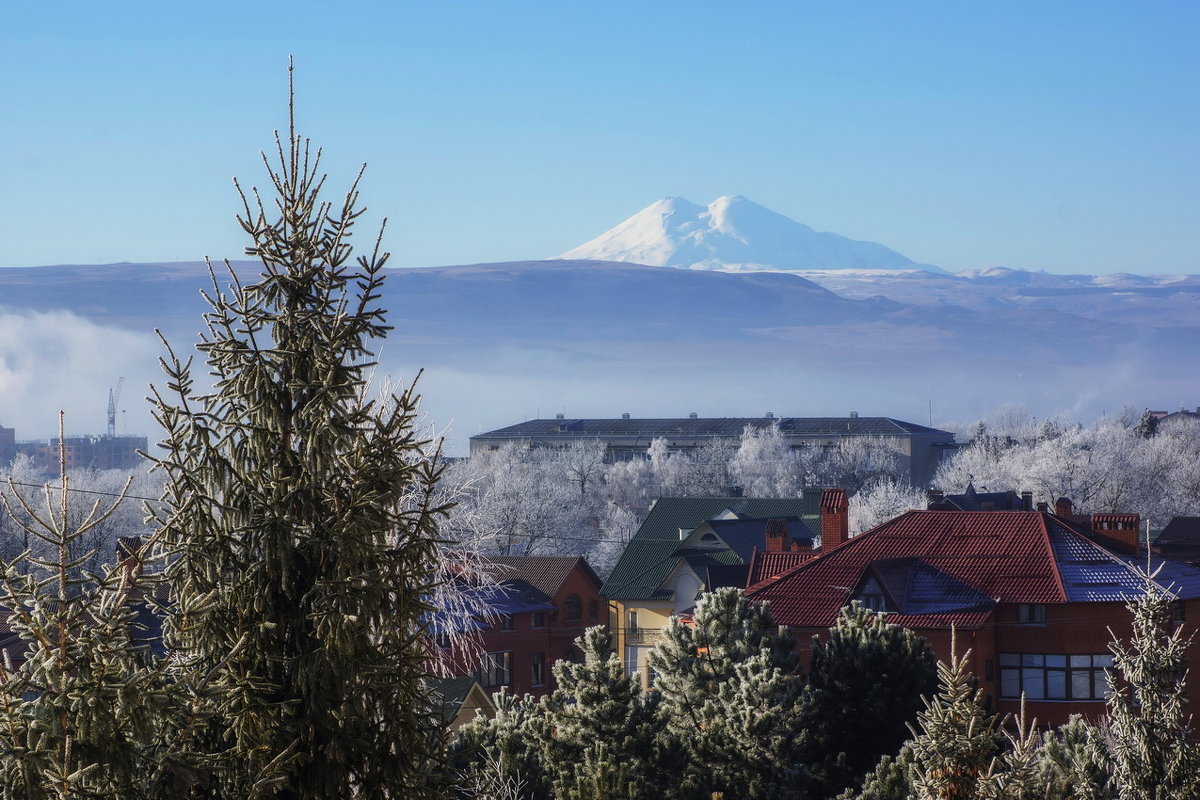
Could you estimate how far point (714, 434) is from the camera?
615ft

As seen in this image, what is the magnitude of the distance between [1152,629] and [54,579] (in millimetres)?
15118

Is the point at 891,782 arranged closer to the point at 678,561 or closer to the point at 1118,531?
the point at 1118,531

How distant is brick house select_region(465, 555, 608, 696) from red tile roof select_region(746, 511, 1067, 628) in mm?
13051

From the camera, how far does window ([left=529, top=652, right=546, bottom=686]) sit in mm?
53312

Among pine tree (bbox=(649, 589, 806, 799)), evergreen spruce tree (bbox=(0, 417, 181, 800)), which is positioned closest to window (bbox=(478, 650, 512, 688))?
pine tree (bbox=(649, 589, 806, 799))

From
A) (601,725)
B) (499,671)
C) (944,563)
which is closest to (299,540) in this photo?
(601,725)

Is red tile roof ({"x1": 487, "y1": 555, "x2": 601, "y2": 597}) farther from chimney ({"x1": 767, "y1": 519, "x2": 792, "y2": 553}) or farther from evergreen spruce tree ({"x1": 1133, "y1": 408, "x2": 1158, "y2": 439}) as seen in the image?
evergreen spruce tree ({"x1": 1133, "y1": 408, "x2": 1158, "y2": 439})

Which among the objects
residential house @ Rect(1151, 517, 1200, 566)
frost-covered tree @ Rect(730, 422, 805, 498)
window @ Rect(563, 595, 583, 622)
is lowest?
frost-covered tree @ Rect(730, 422, 805, 498)

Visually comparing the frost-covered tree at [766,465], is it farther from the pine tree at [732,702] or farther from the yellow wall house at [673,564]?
the pine tree at [732,702]

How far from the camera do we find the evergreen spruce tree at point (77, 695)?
7.83m

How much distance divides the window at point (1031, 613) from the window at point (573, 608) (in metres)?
23.4

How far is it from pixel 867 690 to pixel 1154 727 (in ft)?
28.1

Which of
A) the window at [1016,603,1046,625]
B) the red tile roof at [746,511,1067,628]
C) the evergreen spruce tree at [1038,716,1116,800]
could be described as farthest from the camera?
the red tile roof at [746,511,1067,628]

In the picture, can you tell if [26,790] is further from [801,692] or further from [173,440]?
[801,692]
